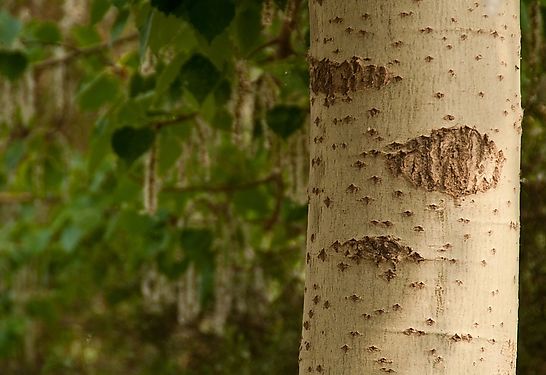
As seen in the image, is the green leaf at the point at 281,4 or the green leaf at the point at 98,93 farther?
the green leaf at the point at 98,93

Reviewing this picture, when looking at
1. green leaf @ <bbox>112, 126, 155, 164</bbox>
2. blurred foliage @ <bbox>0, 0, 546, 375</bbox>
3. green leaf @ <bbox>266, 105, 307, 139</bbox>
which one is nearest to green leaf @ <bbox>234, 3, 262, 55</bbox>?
blurred foliage @ <bbox>0, 0, 546, 375</bbox>

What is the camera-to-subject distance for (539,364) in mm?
2336

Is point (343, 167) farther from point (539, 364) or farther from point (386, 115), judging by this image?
point (539, 364)

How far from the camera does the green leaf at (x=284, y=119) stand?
1.82 metres

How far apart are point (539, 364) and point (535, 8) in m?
1.12

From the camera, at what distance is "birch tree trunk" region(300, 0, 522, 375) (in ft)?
2.85

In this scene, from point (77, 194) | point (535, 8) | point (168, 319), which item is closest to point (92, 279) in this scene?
point (168, 319)

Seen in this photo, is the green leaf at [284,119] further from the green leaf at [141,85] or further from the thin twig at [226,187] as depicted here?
the thin twig at [226,187]

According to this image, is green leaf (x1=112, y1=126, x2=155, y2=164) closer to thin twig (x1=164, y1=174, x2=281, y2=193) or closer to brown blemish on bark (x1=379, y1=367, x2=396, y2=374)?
thin twig (x1=164, y1=174, x2=281, y2=193)

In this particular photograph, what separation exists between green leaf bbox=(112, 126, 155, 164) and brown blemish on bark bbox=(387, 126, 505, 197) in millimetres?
1039

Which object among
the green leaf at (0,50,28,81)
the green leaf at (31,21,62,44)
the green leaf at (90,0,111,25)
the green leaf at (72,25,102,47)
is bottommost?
the green leaf at (0,50,28,81)

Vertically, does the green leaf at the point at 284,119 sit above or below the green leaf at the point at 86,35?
below

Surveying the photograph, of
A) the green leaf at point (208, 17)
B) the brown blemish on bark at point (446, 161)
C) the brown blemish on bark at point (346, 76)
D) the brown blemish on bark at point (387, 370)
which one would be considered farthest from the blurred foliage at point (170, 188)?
the brown blemish on bark at point (387, 370)

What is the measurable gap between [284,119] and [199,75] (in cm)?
29
